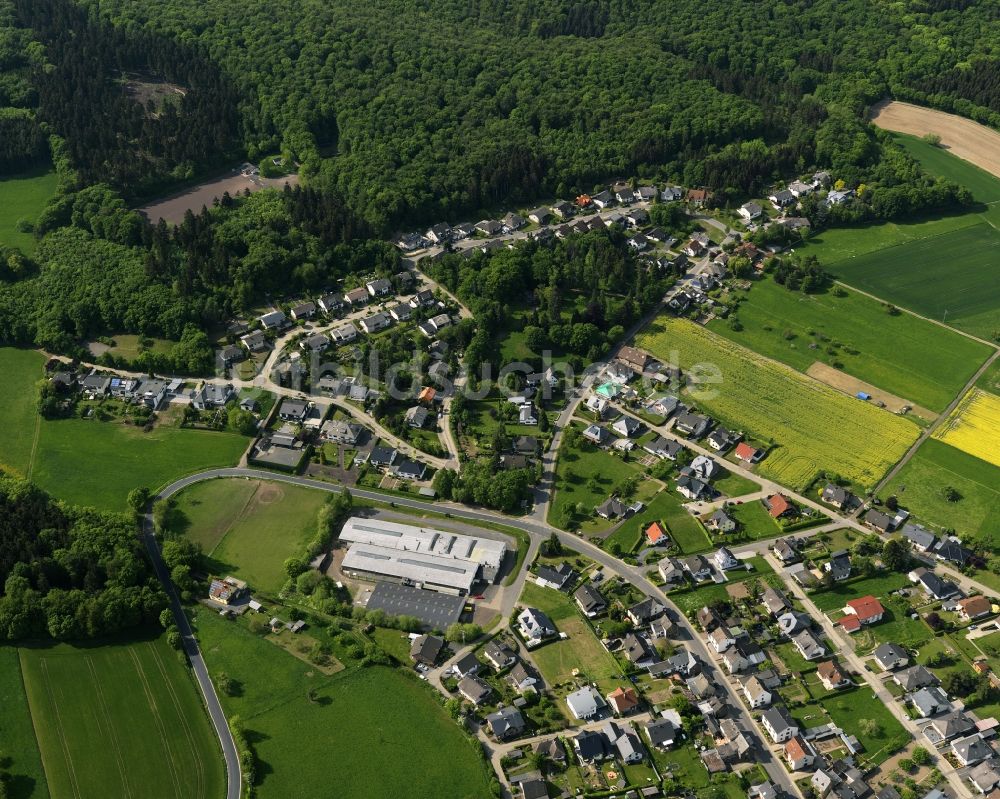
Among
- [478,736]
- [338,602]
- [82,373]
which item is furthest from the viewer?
[82,373]

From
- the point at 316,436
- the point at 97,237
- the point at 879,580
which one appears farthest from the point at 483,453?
the point at 97,237

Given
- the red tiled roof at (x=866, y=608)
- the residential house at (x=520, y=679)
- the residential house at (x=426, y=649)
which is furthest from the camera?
the red tiled roof at (x=866, y=608)

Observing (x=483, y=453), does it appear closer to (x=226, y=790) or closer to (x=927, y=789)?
(x=226, y=790)

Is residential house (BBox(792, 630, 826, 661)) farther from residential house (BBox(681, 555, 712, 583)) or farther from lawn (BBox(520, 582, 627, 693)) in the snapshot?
lawn (BBox(520, 582, 627, 693))

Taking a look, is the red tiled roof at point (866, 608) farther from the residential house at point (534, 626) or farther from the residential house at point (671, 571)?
the residential house at point (534, 626)

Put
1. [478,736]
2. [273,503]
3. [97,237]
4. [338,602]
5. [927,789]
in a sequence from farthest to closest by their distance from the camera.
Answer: [97,237], [273,503], [338,602], [478,736], [927,789]

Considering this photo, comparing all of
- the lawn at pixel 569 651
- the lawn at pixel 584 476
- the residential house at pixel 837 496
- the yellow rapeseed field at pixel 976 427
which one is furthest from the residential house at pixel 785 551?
the yellow rapeseed field at pixel 976 427
